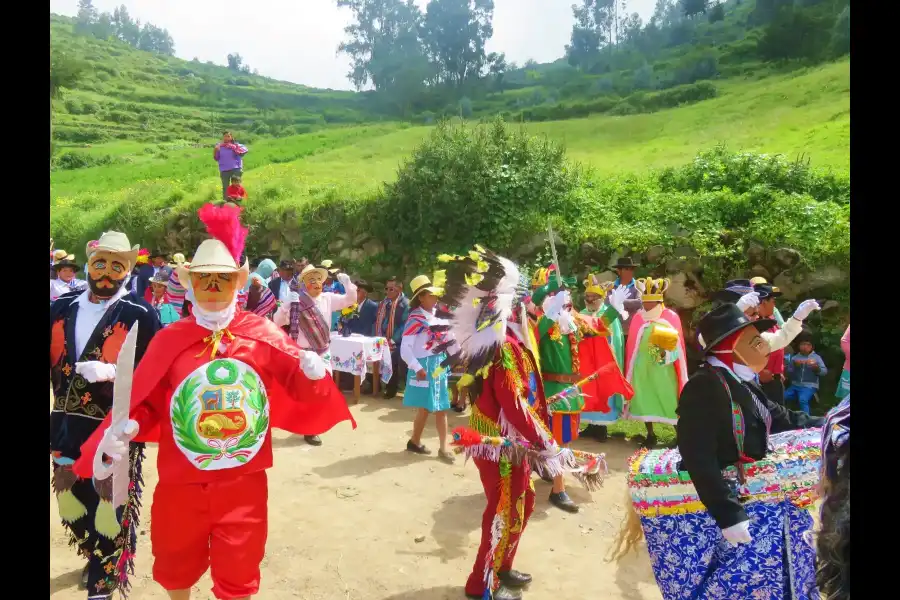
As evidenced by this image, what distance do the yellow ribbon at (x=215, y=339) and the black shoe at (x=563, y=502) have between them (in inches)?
135

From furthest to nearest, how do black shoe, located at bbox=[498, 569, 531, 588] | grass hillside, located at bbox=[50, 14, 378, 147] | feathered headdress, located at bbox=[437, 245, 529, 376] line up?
grass hillside, located at bbox=[50, 14, 378, 147] < black shoe, located at bbox=[498, 569, 531, 588] < feathered headdress, located at bbox=[437, 245, 529, 376]

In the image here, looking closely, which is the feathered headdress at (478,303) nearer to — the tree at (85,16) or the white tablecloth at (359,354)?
the white tablecloth at (359,354)

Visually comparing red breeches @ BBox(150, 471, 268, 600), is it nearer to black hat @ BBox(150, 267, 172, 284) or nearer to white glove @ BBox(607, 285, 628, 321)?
white glove @ BBox(607, 285, 628, 321)

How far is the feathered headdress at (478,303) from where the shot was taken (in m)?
4.11

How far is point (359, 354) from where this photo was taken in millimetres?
9617

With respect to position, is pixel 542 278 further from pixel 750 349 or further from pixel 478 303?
pixel 750 349

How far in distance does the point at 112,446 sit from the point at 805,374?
779 cm

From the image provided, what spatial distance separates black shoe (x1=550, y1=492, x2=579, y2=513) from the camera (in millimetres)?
5684

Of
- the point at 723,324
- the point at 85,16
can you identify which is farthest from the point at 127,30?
the point at 723,324

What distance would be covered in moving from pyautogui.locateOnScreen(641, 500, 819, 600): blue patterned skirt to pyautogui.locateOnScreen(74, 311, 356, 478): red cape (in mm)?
1981

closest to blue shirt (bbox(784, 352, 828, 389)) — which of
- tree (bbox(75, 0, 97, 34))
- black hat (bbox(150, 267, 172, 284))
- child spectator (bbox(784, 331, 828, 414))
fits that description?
child spectator (bbox(784, 331, 828, 414))

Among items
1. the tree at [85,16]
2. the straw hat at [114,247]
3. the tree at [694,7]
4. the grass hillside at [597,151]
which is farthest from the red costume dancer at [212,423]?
the tree at [85,16]
